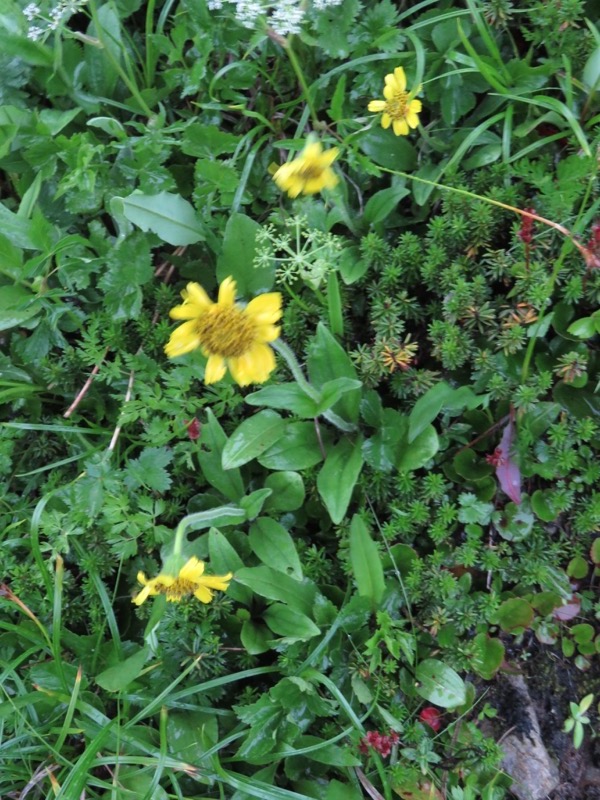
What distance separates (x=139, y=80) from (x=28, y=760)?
80.5 inches

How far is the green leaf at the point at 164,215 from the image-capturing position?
71.7 inches

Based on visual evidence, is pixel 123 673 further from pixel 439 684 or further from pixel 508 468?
pixel 508 468

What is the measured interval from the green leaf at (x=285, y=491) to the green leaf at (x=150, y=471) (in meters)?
0.28

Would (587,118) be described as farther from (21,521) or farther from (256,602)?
(21,521)

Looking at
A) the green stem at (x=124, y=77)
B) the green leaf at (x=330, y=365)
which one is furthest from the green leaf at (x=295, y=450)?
the green stem at (x=124, y=77)

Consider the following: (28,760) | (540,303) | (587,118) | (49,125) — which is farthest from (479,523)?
(49,125)

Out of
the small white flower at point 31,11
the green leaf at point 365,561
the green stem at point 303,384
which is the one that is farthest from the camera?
the small white flower at point 31,11

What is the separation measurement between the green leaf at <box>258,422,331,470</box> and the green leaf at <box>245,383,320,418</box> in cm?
15

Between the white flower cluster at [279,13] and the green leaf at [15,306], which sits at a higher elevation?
the white flower cluster at [279,13]

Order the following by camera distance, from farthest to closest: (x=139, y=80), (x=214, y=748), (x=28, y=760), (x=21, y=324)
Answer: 1. (x=139, y=80)
2. (x=21, y=324)
3. (x=28, y=760)
4. (x=214, y=748)

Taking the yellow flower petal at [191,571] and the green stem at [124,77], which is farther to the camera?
the green stem at [124,77]

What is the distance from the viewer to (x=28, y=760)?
173 centimetres

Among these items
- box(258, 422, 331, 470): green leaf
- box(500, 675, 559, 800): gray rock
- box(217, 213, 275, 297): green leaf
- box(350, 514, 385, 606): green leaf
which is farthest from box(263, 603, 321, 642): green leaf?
box(217, 213, 275, 297): green leaf

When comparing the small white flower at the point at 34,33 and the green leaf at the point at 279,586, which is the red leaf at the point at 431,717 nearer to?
the green leaf at the point at 279,586
